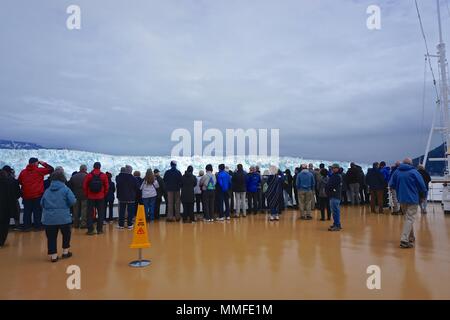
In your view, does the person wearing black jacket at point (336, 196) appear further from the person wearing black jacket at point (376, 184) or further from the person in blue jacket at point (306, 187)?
the person wearing black jacket at point (376, 184)

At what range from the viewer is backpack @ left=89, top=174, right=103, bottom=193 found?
271 inches

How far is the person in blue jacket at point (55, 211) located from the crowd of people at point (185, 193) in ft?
0.05

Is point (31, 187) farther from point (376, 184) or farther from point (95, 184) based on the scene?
point (376, 184)

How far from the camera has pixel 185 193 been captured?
8727 millimetres

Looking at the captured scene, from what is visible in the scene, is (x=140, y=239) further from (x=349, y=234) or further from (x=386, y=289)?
(x=349, y=234)

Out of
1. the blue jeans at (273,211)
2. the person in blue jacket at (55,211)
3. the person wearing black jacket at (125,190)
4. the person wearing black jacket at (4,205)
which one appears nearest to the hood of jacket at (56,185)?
the person in blue jacket at (55,211)

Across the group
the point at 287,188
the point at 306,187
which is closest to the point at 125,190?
the point at 306,187

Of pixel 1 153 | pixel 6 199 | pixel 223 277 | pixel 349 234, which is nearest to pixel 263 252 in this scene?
pixel 223 277

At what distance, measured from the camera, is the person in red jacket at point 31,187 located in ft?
23.9

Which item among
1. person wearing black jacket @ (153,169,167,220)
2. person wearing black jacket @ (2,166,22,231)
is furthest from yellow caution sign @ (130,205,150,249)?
person wearing black jacket @ (153,169,167,220)

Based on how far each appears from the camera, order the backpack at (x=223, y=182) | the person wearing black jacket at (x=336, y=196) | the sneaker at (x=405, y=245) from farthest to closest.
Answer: the backpack at (x=223, y=182) < the person wearing black jacket at (x=336, y=196) < the sneaker at (x=405, y=245)

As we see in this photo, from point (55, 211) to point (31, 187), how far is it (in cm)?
321

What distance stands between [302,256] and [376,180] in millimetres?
6237

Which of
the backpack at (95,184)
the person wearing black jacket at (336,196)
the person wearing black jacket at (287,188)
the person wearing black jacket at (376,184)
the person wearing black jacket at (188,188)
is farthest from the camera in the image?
the person wearing black jacket at (287,188)
